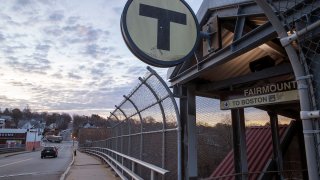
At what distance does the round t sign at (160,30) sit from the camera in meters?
4.08

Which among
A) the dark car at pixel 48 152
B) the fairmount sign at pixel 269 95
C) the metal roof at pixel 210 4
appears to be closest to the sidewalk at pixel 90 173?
the metal roof at pixel 210 4

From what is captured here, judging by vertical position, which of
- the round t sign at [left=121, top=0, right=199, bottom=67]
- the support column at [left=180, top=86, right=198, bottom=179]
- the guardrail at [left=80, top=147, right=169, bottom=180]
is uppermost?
the round t sign at [left=121, top=0, right=199, bottom=67]

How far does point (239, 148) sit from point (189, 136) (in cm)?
194

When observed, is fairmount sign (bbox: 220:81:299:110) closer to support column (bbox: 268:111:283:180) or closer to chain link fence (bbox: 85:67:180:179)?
chain link fence (bbox: 85:67:180:179)

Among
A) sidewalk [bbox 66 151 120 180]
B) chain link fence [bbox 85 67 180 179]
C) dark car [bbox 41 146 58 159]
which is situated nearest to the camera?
chain link fence [bbox 85 67 180 179]

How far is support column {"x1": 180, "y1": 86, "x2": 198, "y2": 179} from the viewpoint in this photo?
671 cm

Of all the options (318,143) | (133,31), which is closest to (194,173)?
(133,31)

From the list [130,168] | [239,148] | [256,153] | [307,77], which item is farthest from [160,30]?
[256,153]

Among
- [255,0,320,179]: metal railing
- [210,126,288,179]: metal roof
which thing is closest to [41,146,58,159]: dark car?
[210,126,288,179]: metal roof

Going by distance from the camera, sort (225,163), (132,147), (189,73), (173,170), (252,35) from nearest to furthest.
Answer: (252,35) < (189,73) < (173,170) < (132,147) < (225,163)

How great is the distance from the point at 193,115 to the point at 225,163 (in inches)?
194

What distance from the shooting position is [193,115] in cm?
697

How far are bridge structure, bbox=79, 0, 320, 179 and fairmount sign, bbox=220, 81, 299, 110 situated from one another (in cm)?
1

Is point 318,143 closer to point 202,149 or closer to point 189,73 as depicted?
point 189,73
